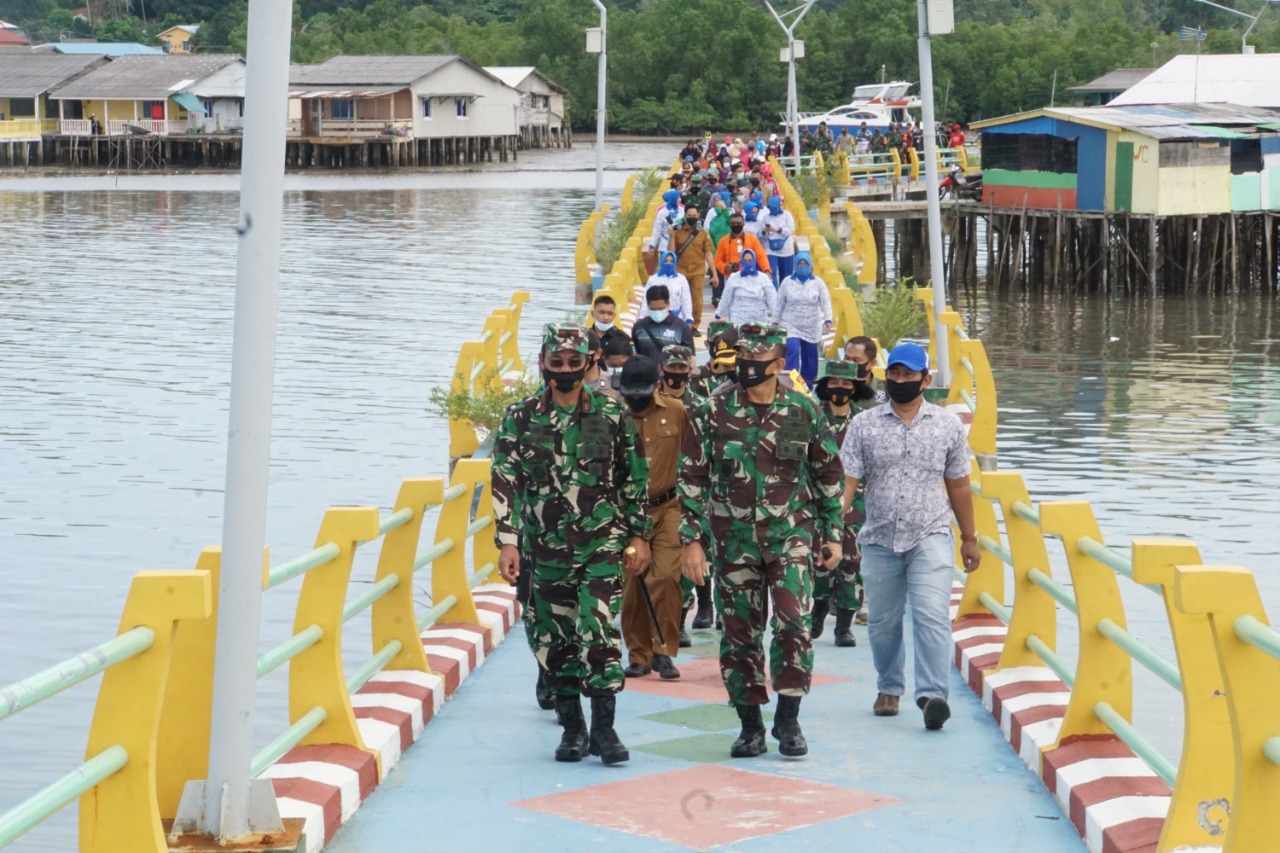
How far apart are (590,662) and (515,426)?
96cm

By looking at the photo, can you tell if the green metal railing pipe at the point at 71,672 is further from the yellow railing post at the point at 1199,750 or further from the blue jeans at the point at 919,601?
the blue jeans at the point at 919,601

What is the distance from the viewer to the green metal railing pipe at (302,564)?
251 inches

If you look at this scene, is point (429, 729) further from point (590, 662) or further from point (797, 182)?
point (797, 182)

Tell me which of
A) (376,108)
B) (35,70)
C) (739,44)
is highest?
(739,44)

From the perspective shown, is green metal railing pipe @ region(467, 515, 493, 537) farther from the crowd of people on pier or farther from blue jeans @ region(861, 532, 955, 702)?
blue jeans @ region(861, 532, 955, 702)

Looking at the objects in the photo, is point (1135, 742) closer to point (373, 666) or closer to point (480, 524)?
point (373, 666)

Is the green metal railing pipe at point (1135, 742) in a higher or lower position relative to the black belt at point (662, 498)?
lower

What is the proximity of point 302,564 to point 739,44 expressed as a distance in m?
114

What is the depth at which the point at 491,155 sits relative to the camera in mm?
106188

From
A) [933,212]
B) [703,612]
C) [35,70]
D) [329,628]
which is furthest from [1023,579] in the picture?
[35,70]

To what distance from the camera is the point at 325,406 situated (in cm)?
2680

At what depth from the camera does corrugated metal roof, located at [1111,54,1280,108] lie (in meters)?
58.0

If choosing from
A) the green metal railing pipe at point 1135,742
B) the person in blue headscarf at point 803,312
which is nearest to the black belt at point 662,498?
the green metal railing pipe at point 1135,742

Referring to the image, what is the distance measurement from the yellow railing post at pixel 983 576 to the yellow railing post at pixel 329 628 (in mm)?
3948
